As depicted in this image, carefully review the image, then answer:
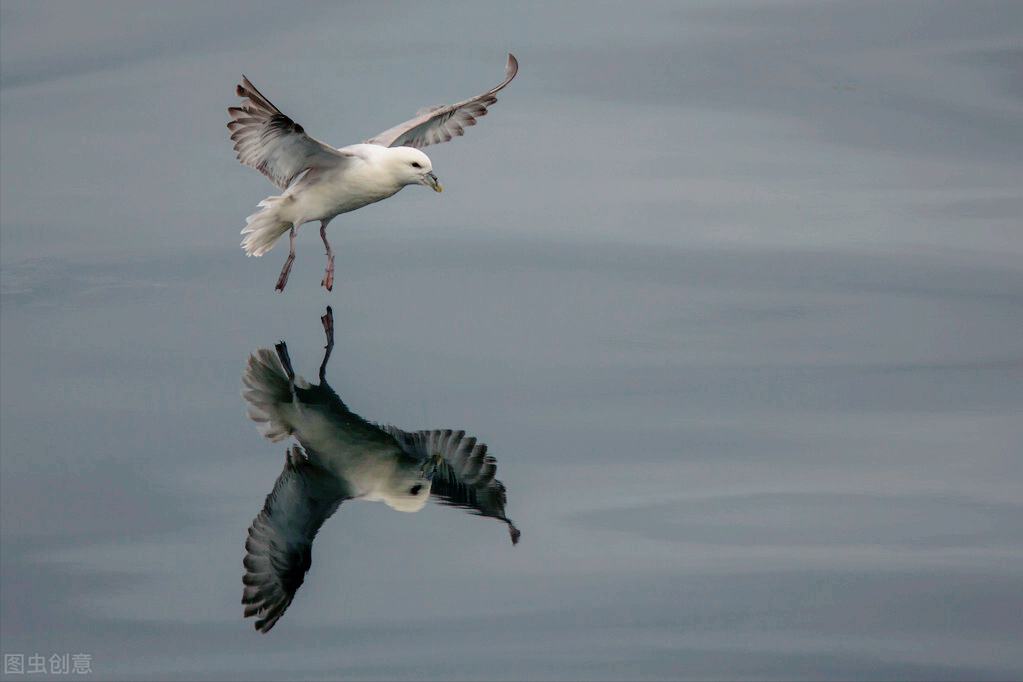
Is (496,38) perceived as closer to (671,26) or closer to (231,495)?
(671,26)

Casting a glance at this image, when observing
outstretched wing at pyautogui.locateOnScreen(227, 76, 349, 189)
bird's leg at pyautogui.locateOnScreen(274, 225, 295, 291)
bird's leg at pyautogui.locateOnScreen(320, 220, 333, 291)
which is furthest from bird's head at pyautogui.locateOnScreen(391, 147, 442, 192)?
bird's leg at pyautogui.locateOnScreen(274, 225, 295, 291)

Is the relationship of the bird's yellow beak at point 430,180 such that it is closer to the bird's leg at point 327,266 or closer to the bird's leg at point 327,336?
the bird's leg at point 327,266

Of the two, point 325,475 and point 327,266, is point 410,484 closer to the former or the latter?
point 325,475

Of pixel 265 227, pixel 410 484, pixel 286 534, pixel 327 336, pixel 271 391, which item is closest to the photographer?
pixel 286 534

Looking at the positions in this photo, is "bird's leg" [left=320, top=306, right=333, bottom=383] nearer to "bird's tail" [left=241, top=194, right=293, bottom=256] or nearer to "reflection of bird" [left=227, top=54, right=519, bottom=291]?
"reflection of bird" [left=227, top=54, right=519, bottom=291]

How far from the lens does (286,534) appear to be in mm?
4969

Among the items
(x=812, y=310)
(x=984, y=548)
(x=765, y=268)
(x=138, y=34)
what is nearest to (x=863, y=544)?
(x=984, y=548)

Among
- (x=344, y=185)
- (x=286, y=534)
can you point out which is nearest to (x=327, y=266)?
(x=344, y=185)

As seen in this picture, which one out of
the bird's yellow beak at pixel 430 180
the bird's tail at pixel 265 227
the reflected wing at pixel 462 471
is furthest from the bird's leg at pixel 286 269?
the reflected wing at pixel 462 471

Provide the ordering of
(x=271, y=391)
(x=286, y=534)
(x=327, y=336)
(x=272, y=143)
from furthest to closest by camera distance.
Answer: (x=272, y=143), (x=327, y=336), (x=271, y=391), (x=286, y=534)

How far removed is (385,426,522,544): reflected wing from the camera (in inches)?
206

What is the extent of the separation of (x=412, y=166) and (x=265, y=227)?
920 mm

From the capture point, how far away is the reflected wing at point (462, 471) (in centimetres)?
522

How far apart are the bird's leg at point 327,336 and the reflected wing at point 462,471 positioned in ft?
2.35
